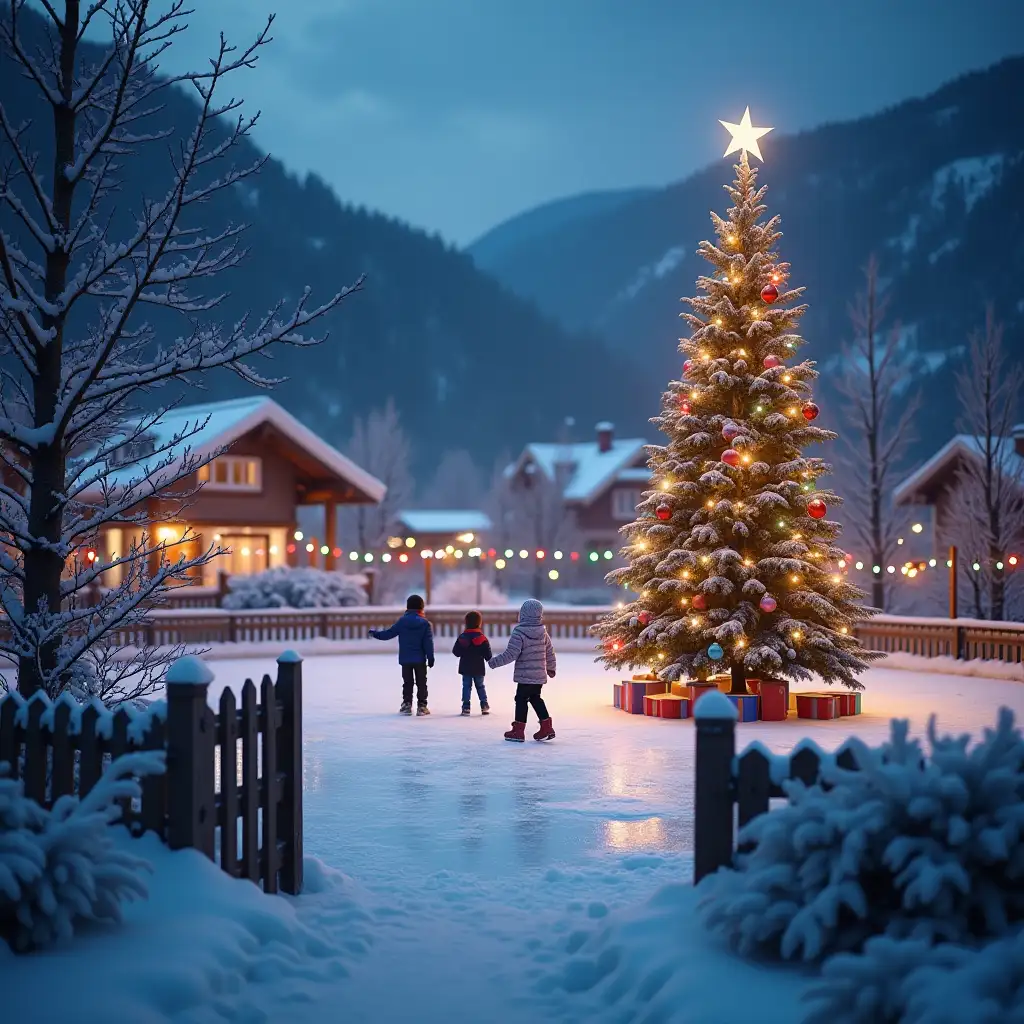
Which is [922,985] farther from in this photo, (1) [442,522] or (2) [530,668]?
(1) [442,522]

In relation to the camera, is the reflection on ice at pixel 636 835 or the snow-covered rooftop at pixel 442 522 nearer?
the reflection on ice at pixel 636 835

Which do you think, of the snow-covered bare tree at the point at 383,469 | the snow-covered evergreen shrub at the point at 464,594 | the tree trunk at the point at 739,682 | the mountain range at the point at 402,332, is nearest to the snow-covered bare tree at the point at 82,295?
the tree trunk at the point at 739,682

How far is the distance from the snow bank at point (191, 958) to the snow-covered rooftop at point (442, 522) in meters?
61.9

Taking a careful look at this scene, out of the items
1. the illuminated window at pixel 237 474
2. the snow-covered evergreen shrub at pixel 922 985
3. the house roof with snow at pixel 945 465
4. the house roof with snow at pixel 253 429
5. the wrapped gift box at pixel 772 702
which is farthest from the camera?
the house roof with snow at pixel 945 465

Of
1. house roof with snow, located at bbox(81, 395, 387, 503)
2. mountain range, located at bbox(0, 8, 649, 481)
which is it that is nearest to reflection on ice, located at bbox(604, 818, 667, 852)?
house roof with snow, located at bbox(81, 395, 387, 503)

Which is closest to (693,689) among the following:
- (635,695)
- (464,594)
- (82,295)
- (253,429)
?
(635,695)

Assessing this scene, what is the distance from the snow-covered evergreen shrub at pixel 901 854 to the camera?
186 inches

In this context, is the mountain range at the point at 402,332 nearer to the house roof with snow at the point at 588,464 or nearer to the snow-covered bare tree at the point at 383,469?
the house roof with snow at the point at 588,464

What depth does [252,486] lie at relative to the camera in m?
34.5

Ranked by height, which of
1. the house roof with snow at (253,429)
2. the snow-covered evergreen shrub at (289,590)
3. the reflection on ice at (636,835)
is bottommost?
the reflection on ice at (636,835)

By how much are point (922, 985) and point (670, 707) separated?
39.2 ft

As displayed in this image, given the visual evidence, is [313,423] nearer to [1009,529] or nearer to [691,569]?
[1009,529]

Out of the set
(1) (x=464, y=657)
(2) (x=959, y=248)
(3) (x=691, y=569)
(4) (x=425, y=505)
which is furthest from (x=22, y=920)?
(2) (x=959, y=248)

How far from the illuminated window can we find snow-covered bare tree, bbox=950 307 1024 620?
19.7m
